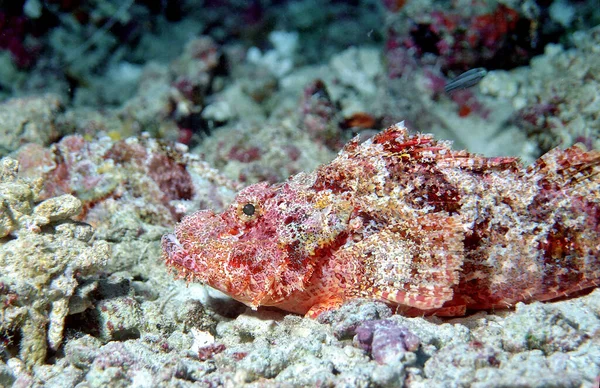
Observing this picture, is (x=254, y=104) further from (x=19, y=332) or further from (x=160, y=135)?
(x=19, y=332)

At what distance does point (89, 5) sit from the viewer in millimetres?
10516

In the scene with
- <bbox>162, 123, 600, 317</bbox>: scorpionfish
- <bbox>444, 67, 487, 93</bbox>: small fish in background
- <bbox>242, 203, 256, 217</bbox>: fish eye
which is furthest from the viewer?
<bbox>444, 67, 487, 93</bbox>: small fish in background

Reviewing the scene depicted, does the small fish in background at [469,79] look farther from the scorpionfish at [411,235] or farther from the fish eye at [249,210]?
the fish eye at [249,210]

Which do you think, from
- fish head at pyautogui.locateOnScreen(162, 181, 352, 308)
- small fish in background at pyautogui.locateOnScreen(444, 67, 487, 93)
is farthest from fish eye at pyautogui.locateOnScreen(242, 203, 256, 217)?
small fish in background at pyautogui.locateOnScreen(444, 67, 487, 93)

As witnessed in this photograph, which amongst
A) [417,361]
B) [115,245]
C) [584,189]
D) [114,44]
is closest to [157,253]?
[115,245]

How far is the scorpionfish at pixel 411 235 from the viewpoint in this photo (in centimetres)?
349

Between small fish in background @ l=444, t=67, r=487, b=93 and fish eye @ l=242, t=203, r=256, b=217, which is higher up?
small fish in background @ l=444, t=67, r=487, b=93

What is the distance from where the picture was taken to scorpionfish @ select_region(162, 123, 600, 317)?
3.49m

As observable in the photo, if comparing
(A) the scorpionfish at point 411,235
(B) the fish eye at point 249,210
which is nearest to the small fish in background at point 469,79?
(A) the scorpionfish at point 411,235

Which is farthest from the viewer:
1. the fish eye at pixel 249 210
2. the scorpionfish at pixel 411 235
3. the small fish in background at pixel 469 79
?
the small fish in background at pixel 469 79

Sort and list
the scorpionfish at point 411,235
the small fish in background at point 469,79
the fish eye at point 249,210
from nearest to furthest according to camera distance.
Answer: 1. the scorpionfish at point 411,235
2. the fish eye at point 249,210
3. the small fish in background at point 469,79

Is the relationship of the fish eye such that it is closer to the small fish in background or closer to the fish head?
the fish head

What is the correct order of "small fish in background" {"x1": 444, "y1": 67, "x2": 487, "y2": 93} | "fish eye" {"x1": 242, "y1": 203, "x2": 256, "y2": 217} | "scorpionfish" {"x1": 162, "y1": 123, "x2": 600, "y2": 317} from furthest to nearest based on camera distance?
"small fish in background" {"x1": 444, "y1": 67, "x2": 487, "y2": 93} → "fish eye" {"x1": 242, "y1": 203, "x2": 256, "y2": 217} → "scorpionfish" {"x1": 162, "y1": 123, "x2": 600, "y2": 317}

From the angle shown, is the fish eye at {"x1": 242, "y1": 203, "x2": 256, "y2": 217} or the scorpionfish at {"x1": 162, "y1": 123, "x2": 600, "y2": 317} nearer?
the scorpionfish at {"x1": 162, "y1": 123, "x2": 600, "y2": 317}
